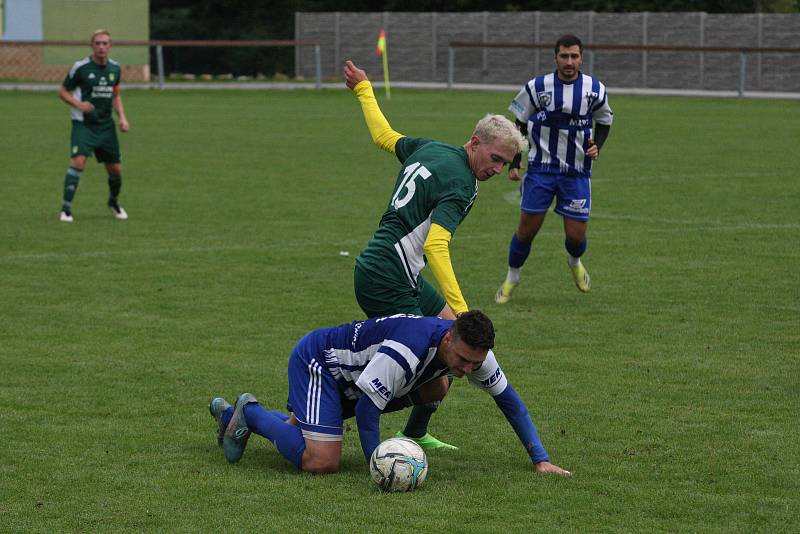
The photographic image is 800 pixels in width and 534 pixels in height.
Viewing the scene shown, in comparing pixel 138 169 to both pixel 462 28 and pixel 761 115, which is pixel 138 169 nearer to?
pixel 761 115

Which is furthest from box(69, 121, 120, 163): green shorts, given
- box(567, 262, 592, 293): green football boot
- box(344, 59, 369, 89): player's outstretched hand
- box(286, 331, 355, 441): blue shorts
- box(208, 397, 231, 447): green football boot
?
box(286, 331, 355, 441): blue shorts

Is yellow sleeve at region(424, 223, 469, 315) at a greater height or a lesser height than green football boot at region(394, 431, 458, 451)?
greater

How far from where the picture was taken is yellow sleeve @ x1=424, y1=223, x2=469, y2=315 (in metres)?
6.57

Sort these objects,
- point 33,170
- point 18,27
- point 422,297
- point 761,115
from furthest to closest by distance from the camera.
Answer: point 18,27 < point 761,115 < point 33,170 < point 422,297

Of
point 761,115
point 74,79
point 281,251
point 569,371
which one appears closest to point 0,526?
point 569,371

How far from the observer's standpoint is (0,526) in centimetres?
592

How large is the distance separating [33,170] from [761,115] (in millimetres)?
20936

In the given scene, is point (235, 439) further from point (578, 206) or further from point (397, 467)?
point (578, 206)

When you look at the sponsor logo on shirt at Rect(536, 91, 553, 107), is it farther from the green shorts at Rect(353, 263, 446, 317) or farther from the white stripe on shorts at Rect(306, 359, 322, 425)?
the white stripe on shorts at Rect(306, 359, 322, 425)

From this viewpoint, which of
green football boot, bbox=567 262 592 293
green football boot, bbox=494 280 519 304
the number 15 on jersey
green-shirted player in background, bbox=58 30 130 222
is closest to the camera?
the number 15 on jersey

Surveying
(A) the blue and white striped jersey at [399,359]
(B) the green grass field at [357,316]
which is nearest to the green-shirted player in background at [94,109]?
(B) the green grass field at [357,316]

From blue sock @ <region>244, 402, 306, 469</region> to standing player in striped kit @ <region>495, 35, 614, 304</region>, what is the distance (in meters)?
4.95

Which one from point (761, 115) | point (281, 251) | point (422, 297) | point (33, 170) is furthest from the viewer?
point (761, 115)

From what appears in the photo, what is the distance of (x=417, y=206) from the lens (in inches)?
283
